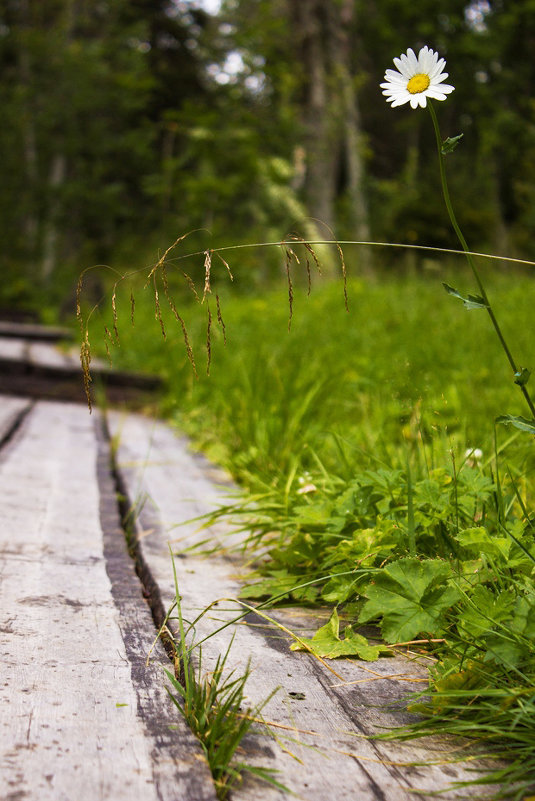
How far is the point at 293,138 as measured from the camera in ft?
40.6

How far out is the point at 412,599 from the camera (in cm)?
114

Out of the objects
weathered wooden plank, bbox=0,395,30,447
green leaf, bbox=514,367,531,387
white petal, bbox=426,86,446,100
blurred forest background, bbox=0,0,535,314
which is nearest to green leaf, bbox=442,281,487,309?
green leaf, bbox=514,367,531,387

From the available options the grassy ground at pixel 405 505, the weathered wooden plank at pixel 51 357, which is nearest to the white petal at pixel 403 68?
the grassy ground at pixel 405 505

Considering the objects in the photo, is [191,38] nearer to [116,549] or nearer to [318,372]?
[318,372]

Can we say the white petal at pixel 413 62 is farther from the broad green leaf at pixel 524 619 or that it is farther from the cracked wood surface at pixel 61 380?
the cracked wood surface at pixel 61 380

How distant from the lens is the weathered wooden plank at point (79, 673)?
76 cm

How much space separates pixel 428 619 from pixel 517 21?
20.8 m

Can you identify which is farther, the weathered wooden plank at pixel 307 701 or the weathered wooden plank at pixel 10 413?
the weathered wooden plank at pixel 10 413

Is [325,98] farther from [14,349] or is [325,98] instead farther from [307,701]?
[307,701]

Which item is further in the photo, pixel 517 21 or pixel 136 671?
pixel 517 21

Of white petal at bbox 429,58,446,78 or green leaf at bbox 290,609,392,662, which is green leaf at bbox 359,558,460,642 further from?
white petal at bbox 429,58,446,78

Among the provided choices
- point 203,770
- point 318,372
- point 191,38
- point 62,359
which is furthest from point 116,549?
point 191,38

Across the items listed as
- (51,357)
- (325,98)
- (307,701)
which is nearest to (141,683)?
(307,701)

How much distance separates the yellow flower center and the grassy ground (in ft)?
1.82
